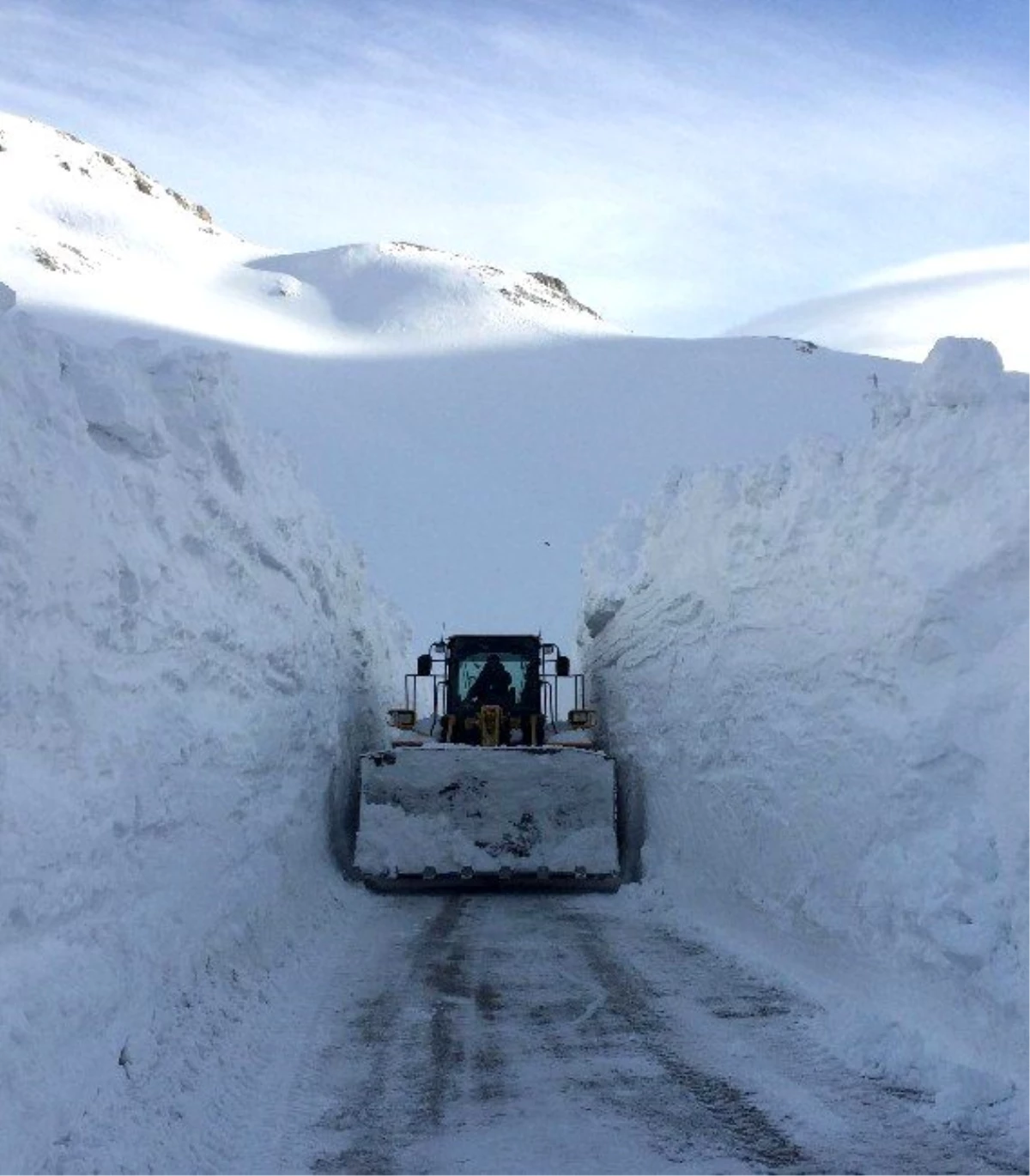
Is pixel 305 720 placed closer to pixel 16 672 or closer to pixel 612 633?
pixel 612 633

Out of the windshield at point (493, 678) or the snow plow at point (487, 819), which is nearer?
the snow plow at point (487, 819)

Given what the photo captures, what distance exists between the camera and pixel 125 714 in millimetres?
6609

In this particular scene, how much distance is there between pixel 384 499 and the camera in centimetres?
4834

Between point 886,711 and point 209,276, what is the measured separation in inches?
3393

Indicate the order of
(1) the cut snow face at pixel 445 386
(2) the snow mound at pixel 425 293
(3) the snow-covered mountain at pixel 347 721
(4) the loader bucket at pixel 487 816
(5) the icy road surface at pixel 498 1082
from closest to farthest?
(5) the icy road surface at pixel 498 1082
(3) the snow-covered mountain at pixel 347 721
(4) the loader bucket at pixel 487 816
(1) the cut snow face at pixel 445 386
(2) the snow mound at pixel 425 293

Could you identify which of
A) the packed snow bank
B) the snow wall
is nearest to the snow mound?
the packed snow bank

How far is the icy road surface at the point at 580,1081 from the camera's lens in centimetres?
507

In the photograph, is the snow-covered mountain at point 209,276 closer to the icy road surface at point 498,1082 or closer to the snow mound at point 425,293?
the snow mound at point 425,293

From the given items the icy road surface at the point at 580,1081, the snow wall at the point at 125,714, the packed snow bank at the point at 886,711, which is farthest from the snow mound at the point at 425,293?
the icy road surface at the point at 580,1081

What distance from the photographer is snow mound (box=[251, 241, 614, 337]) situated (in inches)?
3305

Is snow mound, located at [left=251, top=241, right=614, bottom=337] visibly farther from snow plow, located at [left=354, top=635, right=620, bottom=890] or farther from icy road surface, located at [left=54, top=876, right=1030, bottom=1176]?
icy road surface, located at [left=54, top=876, right=1030, bottom=1176]

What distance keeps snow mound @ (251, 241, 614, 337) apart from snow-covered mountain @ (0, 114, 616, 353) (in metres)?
0.16

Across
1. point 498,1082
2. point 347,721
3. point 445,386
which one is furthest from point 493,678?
point 445,386

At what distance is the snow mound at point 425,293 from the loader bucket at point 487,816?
6945 centimetres
